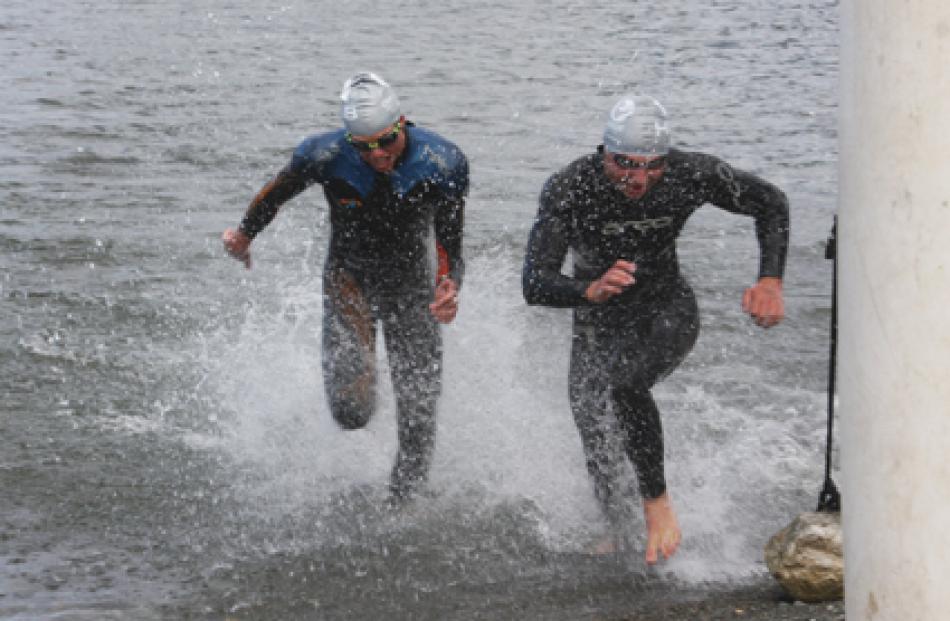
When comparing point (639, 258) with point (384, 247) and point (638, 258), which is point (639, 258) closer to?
point (638, 258)

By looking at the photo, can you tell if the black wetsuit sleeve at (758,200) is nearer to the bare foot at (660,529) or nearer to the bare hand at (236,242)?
the bare foot at (660,529)

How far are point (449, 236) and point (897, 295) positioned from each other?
13.0 feet

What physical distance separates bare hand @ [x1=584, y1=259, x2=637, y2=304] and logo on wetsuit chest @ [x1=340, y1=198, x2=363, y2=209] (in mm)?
1455

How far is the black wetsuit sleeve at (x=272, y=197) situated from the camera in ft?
22.1

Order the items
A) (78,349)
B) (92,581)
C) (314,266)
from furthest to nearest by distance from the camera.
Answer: (314,266), (78,349), (92,581)

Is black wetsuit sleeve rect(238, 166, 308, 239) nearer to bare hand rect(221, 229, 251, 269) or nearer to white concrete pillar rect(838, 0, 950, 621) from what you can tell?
bare hand rect(221, 229, 251, 269)

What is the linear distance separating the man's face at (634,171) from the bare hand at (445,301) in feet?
2.96

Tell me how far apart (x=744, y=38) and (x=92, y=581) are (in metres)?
18.6

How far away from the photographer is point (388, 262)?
272 inches

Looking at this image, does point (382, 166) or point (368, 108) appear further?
point (382, 166)

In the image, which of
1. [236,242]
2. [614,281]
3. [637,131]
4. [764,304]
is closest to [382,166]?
[236,242]

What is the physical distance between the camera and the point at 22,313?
10250 millimetres

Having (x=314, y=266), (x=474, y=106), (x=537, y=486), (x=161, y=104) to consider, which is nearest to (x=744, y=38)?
(x=474, y=106)

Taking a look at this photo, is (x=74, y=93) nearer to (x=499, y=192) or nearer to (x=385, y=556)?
(x=499, y=192)
